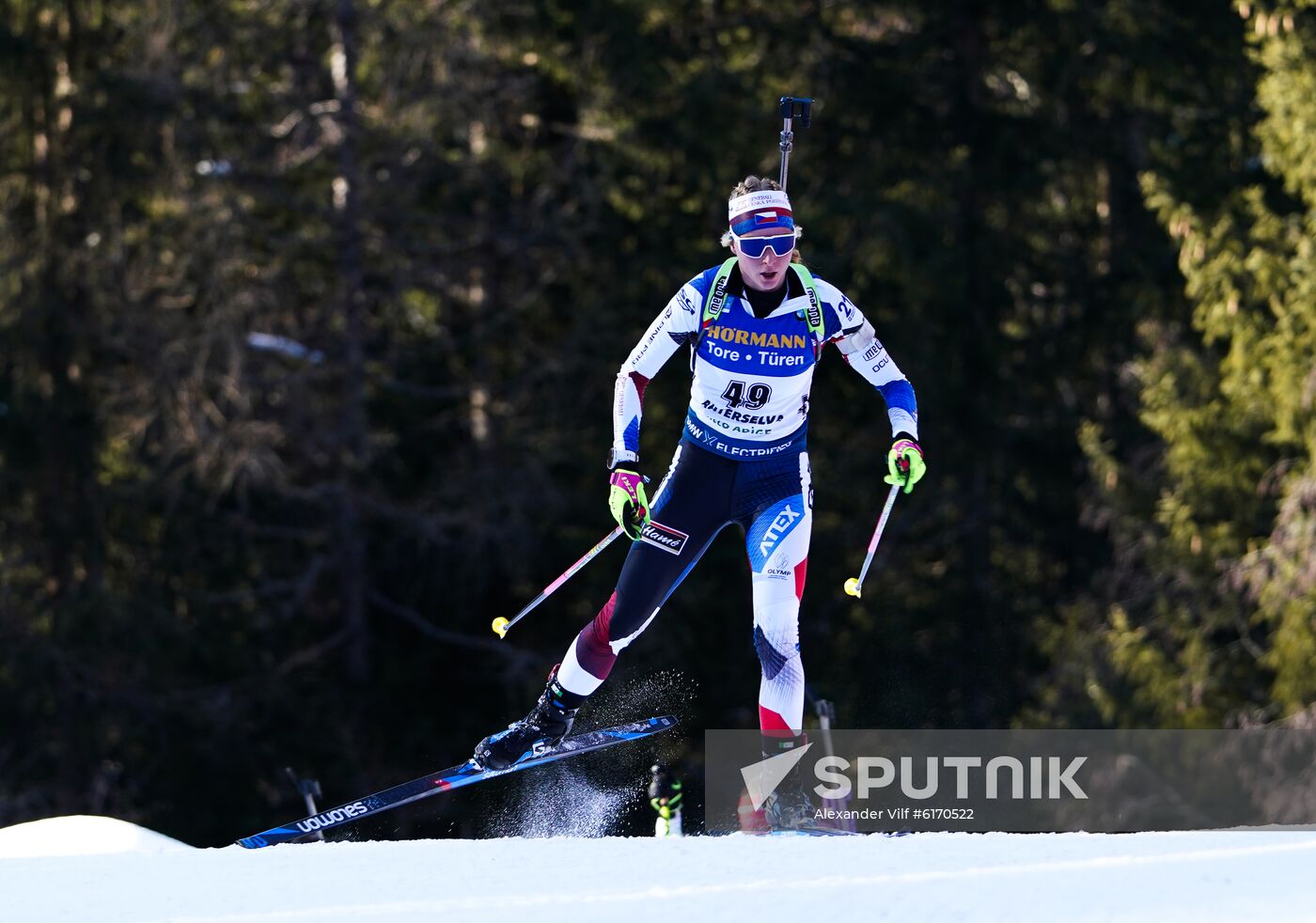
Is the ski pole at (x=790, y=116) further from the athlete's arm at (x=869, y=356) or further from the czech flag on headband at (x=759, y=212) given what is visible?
the athlete's arm at (x=869, y=356)

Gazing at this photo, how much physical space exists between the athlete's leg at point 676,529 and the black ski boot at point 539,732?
1.37 feet

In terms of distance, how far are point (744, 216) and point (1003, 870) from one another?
2675mm

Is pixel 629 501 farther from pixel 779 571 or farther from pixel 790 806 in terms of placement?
pixel 790 806

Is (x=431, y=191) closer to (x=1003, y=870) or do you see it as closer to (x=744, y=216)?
(x=744, y=216)

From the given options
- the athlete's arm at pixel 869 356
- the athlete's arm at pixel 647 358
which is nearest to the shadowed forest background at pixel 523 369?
the athlete's arm at pixel 869 356

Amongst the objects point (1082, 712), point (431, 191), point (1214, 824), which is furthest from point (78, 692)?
point (1214, 824)

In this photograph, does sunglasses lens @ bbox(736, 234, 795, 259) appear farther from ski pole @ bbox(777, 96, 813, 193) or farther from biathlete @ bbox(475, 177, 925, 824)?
ski pole @ bbox(777, 96, 813, 193)

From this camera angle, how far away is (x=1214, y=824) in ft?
59.2

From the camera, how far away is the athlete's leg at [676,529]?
7734mm

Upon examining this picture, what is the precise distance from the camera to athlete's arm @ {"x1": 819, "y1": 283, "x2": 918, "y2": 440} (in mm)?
7676

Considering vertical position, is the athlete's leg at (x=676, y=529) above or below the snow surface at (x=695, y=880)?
above

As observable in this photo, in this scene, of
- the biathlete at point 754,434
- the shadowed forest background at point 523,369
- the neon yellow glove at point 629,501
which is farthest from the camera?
the shadowed forest background at point 523,369

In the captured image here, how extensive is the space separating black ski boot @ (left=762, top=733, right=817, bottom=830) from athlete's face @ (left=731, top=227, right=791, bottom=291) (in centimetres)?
182

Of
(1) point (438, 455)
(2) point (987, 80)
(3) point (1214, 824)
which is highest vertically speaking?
(2) point (987, 80)
